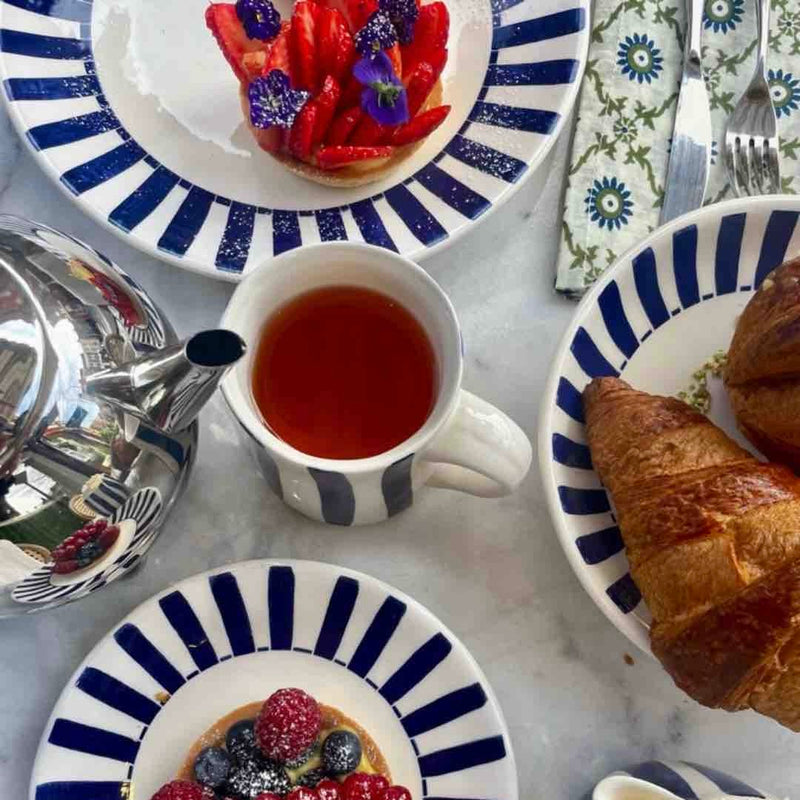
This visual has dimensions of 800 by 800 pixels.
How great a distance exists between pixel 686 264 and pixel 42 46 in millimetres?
739

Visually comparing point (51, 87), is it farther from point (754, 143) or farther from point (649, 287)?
point (754, 143)

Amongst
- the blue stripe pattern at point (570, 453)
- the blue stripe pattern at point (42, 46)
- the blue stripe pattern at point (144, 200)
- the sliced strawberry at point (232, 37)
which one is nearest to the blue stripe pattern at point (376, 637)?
the blue stripe pattern at point (570, 453)

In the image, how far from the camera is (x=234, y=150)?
1.13 metres

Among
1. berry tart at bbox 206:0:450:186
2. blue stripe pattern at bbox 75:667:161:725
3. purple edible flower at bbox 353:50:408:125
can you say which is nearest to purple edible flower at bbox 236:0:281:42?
berry tart at bbox 206:0:450:186

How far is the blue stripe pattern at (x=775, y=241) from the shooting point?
3.51ft

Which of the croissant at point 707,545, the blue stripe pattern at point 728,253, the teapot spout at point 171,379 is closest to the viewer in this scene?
the teapot spout at point 171,379

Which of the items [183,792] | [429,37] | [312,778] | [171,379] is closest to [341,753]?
[312,778]

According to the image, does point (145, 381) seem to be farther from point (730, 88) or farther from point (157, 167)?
point (730, 88)

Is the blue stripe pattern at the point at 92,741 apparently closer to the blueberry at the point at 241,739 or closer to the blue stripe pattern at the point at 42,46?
the blueberry at the point at 241,739

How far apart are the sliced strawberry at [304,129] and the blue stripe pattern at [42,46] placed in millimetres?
276

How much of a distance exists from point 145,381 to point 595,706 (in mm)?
572

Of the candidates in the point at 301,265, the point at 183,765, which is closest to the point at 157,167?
the point at 301,265

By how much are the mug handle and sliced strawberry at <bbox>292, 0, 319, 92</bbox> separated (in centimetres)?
41

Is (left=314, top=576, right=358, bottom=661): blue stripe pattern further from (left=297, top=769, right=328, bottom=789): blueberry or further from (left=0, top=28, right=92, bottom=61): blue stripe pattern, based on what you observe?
(left=0, top=28, right=92, bottom=61): blue stripe pattern
